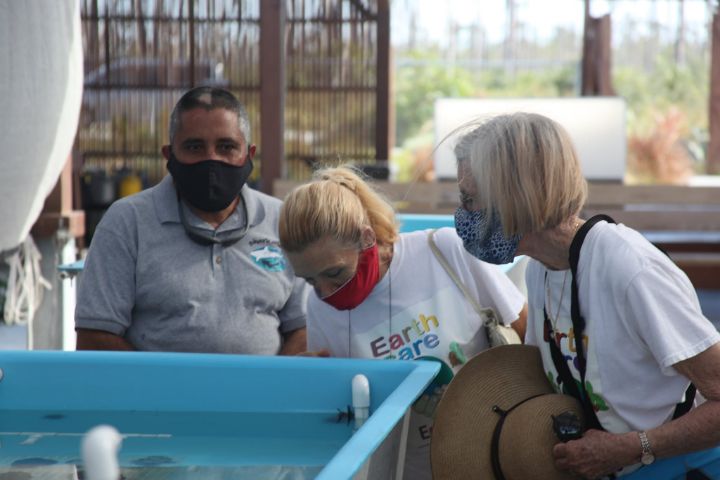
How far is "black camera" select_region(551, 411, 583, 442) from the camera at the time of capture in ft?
7.10

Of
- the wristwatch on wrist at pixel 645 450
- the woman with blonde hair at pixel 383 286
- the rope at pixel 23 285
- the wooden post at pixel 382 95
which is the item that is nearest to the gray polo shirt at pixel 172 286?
the woman with blonde hair at pixel 383 286

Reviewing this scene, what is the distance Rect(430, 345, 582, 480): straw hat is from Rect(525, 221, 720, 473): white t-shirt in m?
0.13

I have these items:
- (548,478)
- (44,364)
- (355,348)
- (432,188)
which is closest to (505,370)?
(548,478)

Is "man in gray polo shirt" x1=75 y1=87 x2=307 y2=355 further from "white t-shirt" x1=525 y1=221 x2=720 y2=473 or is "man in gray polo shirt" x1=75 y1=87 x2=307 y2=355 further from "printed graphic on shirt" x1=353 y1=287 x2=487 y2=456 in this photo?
"white t-shirt" x1=525 y1=221 x2=720 y2=473

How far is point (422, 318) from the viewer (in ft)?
8.77

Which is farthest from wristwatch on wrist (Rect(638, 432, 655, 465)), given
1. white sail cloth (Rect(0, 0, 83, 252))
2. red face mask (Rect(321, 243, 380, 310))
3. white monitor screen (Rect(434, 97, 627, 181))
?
white monitor screen (Rect(434, 97, 627, 181))

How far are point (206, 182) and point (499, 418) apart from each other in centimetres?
138

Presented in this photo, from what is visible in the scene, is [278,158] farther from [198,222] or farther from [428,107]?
[428,107]

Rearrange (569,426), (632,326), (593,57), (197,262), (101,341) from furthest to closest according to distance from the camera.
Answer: (593,57) < (197,262) < (101,341) < (569,426) < (632,326)

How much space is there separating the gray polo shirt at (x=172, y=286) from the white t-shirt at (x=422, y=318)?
538mm

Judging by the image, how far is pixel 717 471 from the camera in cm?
215

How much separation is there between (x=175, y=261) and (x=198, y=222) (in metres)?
0.17

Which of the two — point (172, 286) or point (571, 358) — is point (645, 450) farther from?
point (172, 286)

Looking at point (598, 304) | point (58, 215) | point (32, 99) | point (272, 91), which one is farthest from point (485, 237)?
point (272, 91)
